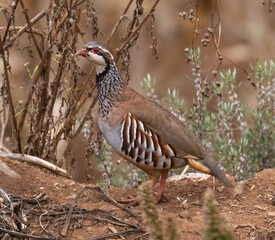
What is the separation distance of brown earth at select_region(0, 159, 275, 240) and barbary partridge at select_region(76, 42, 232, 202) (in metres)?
0.16

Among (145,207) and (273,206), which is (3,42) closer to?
(273,206)

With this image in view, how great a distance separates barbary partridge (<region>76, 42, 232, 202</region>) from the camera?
11.9 ft

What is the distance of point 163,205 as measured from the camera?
3695 mm

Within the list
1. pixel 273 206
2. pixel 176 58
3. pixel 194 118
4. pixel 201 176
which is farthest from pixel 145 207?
pixel 176 58

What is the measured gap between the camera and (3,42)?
13.3ft

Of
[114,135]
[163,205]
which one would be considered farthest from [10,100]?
[163,205]

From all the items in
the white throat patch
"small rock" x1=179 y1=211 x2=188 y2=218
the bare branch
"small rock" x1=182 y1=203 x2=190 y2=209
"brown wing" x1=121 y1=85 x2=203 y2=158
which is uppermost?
the white throat patch

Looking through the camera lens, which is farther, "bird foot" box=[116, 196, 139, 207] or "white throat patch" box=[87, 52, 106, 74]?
"white throat patch" box=[87, 52, 106, 74]

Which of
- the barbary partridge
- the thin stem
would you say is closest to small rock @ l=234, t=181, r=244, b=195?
the barbary partridge

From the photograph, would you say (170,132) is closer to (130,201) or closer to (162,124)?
(162,124)

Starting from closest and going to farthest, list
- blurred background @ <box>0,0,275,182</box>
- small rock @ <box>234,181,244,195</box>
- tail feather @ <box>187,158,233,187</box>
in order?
1. tail feather @ <box>187,158,233,187</box>
2. small rock @ <box>234,181,244,195</box>
3. blurred background @ <box>0,0,275,182</box>

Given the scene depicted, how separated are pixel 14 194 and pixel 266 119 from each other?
2.10 m

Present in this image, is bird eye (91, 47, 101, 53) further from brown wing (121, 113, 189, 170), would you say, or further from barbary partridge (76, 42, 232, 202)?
brown wing (121, 113, 189, 170)

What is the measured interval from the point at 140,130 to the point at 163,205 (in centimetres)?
45
